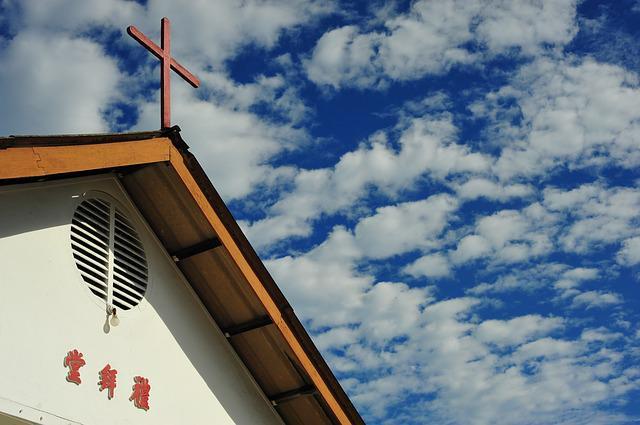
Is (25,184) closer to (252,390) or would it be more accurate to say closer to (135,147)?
(135,147)

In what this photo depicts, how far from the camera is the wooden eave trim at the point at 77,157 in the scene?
7.45 metres

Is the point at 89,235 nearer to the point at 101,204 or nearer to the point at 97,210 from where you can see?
Answer: the point at 97,210

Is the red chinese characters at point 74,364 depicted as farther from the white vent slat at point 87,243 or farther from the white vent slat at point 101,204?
the white vent slat at point 101,204

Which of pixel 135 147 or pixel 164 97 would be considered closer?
pixel 135 147

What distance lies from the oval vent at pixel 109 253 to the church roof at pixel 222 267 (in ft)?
1.38

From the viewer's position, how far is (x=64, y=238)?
8.73 m

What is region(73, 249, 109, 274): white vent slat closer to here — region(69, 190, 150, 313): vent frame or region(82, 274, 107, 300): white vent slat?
region(69, 190, 150, 313): vent frame

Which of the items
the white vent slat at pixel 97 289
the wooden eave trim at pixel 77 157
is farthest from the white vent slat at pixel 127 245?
the wooden eave trim at pixel 77 157

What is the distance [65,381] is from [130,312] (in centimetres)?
154

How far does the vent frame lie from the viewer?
8.98 metres

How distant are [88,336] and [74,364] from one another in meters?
0.44

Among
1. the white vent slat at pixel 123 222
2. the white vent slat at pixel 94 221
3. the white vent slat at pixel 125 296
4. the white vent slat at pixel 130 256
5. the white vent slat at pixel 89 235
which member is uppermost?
the white vent slat at pixel 123 222

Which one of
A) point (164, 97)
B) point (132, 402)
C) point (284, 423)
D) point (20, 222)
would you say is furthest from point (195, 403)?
point (164, 97)

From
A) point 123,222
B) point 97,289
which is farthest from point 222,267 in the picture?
point 97,289
